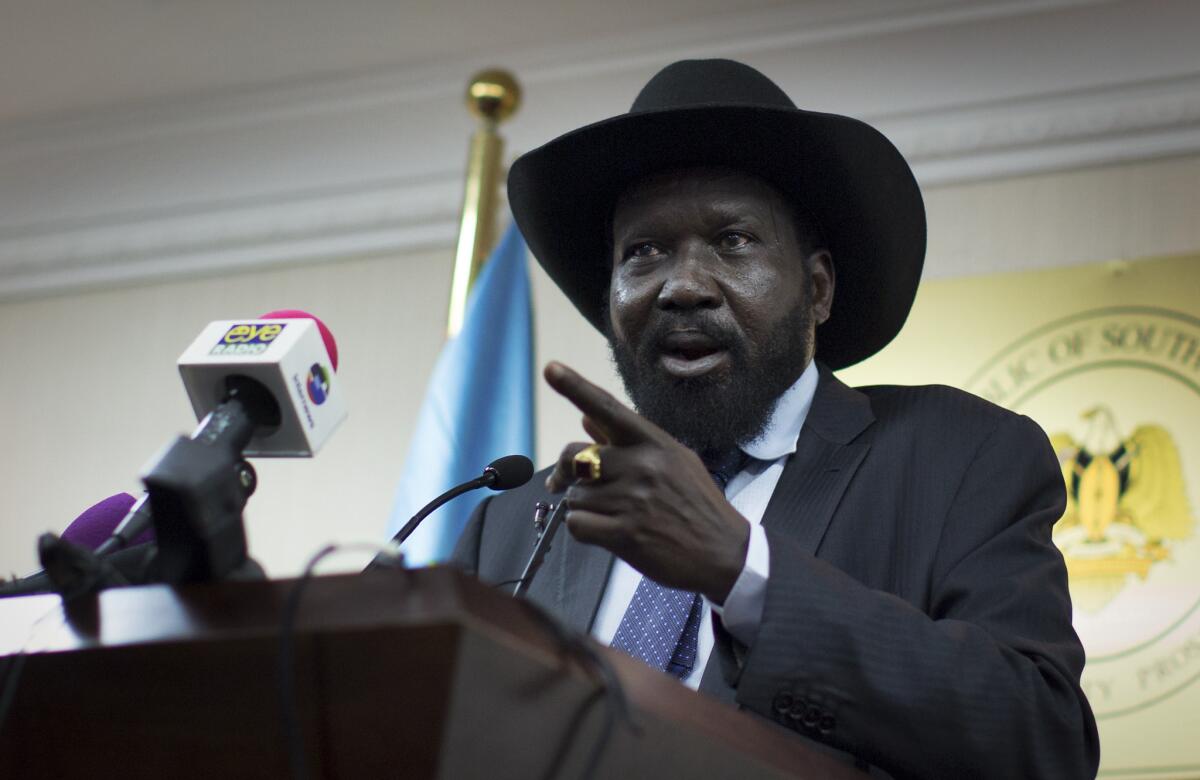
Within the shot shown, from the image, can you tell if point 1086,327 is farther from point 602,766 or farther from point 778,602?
point 602,766

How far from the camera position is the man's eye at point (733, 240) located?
2.22 m

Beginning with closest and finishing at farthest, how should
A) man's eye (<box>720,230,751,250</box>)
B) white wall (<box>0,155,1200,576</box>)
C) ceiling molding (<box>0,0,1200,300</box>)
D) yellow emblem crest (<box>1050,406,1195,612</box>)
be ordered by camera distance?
man's eye (<box>720,230,751,250</box>) < yellow emblem crest (<box>1050,406,1195,612</box>) < white wall (<box>0,155,1200,576</box>) < ceiling molding (<box>0,0,1200,300</box>)

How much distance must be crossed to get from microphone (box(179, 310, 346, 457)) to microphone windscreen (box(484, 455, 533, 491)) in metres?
0.37

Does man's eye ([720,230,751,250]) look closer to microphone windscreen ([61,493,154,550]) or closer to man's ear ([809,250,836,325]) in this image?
man's ear ([809,250,836,325])

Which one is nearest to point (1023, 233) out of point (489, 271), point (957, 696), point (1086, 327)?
point (1086, 327)

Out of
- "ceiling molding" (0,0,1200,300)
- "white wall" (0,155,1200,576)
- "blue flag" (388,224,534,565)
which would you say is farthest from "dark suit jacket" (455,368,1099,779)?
"ceiling molding" (0,0,1200,300)

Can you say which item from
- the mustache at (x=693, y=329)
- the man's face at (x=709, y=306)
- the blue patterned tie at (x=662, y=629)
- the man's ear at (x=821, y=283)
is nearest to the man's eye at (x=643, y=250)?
the man's face at (x=709, y=306)

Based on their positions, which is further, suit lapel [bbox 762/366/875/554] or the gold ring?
suit lapel [bbox 762/366/875/554]

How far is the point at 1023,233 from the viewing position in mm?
3957

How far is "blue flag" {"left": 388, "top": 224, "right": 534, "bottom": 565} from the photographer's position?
3.60m

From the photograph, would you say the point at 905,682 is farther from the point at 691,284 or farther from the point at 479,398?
the point at 479,398

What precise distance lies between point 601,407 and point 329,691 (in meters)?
0.42

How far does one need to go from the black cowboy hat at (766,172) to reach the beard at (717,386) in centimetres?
26

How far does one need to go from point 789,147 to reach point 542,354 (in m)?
2.12
